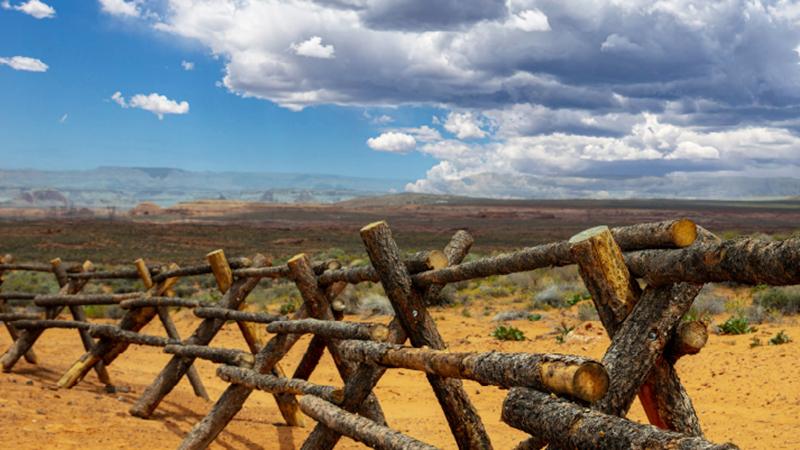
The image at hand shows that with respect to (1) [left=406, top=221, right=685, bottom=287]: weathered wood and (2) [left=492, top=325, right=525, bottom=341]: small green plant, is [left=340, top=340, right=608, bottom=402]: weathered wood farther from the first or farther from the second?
(2) [left=492, top=325, right=525, bottom=341]: small green plant

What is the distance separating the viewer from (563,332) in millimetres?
13125

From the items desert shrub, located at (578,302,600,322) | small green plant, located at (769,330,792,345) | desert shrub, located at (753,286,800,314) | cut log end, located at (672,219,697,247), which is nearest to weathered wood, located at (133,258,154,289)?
cut log end, located at (672,219,697,247)

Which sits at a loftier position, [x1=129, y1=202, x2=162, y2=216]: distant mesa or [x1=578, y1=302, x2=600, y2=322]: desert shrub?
[x1=578, y1=302, x2=600, y2=322]: desert shrub

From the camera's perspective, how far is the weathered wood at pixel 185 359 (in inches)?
333

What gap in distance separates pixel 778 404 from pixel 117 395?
800 centimetres

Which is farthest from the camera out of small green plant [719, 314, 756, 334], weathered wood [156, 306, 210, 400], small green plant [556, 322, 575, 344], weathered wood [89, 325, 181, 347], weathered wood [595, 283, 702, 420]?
small green plant [556, 322, 575, 344]

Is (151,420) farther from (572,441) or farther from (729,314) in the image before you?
(729,314)

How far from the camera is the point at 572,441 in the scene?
113 inches

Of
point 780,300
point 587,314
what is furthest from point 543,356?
point 780,300

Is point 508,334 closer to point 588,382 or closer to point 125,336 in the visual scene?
point 125,336

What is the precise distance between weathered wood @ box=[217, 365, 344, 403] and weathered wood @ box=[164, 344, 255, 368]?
13cm

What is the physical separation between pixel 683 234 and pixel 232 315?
5707 mm

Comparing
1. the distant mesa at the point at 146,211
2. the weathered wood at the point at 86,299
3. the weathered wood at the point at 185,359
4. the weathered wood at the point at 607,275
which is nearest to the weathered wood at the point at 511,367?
the weathered wood at the point at 607,275

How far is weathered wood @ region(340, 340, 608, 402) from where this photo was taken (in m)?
3.00
